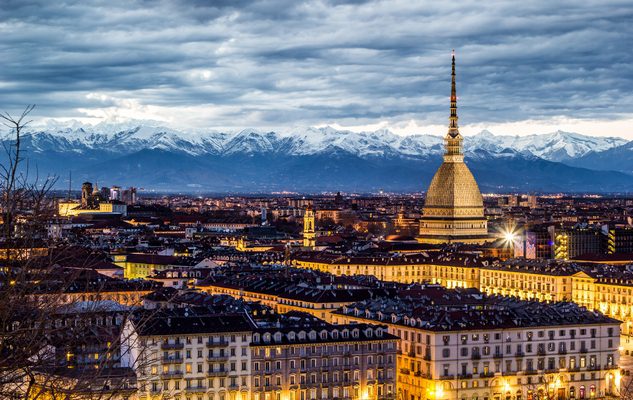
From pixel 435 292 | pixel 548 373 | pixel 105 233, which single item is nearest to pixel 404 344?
pixel 548 373

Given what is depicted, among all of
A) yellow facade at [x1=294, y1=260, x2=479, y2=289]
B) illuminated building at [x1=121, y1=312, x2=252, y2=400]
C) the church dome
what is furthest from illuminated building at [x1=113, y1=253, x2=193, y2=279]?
illuminated building at [x1=121, y1=312, x2=252, y2=400]

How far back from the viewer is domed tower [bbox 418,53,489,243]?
164m

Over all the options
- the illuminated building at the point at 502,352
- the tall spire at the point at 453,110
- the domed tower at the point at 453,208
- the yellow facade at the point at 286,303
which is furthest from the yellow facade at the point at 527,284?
the tall spire at the point at 453,110

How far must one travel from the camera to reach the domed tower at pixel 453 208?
164 metres

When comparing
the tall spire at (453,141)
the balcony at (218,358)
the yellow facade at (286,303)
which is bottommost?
the balcony at (218,358)

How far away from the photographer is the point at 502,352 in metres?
67.1

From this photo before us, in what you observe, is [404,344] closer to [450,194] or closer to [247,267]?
[247,267]

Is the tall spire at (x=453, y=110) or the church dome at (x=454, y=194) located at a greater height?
the tall spire at (x=453, y=110)

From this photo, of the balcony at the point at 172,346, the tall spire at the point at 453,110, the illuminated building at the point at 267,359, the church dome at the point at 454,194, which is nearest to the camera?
the balcony at the point at 172,346

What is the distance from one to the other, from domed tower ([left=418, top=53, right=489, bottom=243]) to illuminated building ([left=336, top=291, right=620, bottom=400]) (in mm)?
91043

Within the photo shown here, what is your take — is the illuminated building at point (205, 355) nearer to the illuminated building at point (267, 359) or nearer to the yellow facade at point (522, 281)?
the illuminated building at point (267, 359)

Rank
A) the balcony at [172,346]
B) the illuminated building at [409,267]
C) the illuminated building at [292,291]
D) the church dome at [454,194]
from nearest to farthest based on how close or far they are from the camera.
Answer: the balcony at [172,346], the illuminated building at [292,291], the illuminated building at [409,267], the church dome at [454,194]

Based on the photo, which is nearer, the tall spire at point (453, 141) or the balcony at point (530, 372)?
the balcony at point (530, 372)

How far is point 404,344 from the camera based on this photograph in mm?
67000
